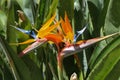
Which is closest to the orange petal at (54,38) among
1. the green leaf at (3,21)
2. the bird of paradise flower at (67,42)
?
the bird of paradise flower at (67,42)

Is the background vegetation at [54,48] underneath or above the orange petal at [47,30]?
underneath

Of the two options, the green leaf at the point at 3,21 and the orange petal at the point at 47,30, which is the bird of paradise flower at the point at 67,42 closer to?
the orange petal at the point at 47,30

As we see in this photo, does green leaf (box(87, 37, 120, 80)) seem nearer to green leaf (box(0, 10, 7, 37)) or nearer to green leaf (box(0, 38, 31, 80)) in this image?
green leaf (box(0, 38, 31, 80))

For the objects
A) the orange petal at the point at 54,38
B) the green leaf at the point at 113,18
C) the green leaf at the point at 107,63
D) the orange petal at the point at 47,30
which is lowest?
the green leaf at the point at 107,63

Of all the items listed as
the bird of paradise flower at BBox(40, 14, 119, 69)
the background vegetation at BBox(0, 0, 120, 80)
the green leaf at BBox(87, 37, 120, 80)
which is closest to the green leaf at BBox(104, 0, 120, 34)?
the background vegetation at BBox(0, 0, 120, 80)

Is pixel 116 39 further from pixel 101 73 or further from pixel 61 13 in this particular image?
pixel 61 13

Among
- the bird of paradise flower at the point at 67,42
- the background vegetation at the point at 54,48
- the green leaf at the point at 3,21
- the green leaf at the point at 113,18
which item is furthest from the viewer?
the green leaf at the point at 3,21

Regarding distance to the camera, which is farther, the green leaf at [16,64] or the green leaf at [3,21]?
the green leaf at [3,21]

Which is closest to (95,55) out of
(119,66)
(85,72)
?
(85,72)
